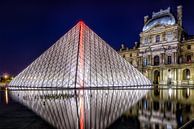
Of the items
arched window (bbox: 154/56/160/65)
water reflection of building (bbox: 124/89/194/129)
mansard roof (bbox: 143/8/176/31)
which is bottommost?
water reflection of building (bbox: 124/89/194/129)

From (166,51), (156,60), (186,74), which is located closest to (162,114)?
(186,74)

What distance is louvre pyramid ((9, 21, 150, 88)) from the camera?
52.5ft

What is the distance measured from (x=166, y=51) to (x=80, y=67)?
85.2 feet

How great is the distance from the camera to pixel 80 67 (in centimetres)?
1614

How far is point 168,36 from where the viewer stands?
3750 cm

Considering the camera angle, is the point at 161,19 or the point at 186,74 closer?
the point at 186,74

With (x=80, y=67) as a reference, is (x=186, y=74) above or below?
below

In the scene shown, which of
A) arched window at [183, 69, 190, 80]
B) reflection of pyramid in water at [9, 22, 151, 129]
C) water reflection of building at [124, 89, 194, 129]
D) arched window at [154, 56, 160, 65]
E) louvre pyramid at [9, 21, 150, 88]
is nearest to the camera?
water reflection of building at [124, 89, 194, 129]

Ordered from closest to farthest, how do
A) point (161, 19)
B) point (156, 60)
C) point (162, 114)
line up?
point (162, 114) → point (161, 19) → point (156, 60)

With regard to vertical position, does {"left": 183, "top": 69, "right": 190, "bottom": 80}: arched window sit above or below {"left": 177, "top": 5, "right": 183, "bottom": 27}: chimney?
below

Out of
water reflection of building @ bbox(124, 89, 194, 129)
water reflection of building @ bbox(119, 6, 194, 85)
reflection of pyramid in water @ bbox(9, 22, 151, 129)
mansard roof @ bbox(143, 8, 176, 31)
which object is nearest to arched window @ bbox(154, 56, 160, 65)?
water reflection of building @ bbox(119, 6, 194, 85)

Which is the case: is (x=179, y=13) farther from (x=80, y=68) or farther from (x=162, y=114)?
(x=162, y=114)

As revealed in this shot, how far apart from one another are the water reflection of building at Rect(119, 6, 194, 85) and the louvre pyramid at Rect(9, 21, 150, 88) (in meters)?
16.7

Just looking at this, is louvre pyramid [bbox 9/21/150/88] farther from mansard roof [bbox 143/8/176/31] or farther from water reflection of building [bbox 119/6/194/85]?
mansard roof [bbox 143/8/176/31]
